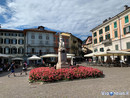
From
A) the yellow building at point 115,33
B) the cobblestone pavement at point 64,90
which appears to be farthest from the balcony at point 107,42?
the cobblestone pavement at point 64,90

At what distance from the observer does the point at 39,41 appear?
43.7m

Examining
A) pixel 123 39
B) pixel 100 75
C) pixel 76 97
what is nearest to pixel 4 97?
pixel 76 97

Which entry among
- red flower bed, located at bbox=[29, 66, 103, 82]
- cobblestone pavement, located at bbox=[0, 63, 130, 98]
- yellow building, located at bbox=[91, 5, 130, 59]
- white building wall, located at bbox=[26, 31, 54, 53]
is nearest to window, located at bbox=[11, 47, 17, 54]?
white building wall, located at bbox=[26, 31, 54, 53]

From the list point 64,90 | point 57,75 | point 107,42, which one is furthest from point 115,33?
point 64,90

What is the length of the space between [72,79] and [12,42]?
3941 centimetres

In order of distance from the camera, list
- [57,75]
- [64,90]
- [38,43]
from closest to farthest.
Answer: [64,90] → [57,75] → [38,43]

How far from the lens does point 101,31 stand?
117ft

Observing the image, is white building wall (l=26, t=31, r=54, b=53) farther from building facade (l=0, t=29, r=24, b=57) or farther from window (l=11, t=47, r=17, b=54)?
window (l=11, t=47, r=17, b=54)

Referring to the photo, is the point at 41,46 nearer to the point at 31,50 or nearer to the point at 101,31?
the point at 31,50

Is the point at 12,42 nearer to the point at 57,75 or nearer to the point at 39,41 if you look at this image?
the point at 39,41

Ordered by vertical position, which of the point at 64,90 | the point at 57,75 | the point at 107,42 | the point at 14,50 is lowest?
the point at 64,90

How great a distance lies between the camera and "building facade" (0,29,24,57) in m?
39.9

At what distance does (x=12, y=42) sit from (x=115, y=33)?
118 ft

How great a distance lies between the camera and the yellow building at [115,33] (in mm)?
25800
